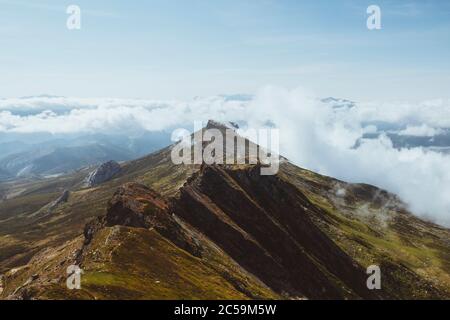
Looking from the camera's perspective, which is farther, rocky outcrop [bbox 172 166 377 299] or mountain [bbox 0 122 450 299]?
rocky outcrop [bbox 172 166 377 299]

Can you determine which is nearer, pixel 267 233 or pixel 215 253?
pixel 215 253

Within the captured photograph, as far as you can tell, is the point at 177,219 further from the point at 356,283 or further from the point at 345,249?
the point at 345,249

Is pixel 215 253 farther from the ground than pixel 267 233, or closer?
farther from the ground

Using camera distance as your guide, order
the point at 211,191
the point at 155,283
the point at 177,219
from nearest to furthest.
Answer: the point at 155,283 < the point at 177,219 < the point at 211,191

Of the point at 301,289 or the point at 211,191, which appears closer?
the point at 301,289

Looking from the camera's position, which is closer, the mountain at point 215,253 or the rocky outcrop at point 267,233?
the mountain at point 215,253
